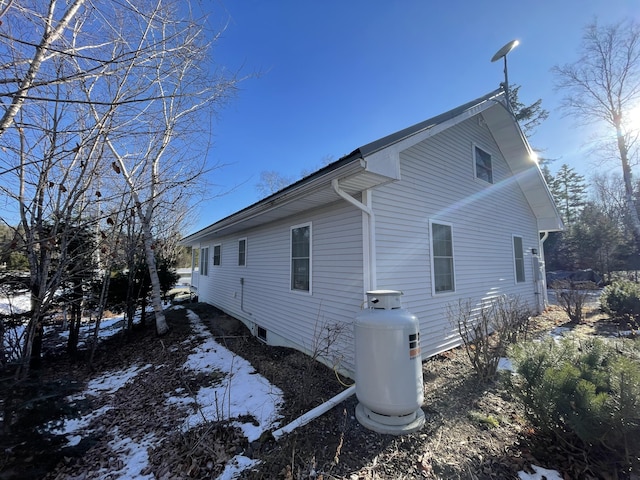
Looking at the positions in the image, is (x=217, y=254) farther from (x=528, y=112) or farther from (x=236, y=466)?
(x=528, y=112)

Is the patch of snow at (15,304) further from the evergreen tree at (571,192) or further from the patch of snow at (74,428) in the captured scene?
the evergreen tree at (571,192)

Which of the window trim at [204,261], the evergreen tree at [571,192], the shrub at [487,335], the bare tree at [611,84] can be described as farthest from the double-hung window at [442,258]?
the evergreen tree at [571,192]

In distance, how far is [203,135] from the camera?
584 centimetres

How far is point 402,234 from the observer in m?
4.92

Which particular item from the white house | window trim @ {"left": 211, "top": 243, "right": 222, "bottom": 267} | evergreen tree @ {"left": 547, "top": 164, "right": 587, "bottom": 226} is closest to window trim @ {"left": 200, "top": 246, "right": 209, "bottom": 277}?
window trim @ {"left": 211, "top": 243, "right": 222, "bottom": 267}

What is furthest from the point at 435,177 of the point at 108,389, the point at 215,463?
the point at 108,389

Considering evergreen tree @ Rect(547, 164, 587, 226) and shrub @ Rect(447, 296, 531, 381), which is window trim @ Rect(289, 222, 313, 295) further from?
evergreen tree @ Rect(547, 164, 587, 226)

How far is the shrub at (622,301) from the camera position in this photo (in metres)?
6.97

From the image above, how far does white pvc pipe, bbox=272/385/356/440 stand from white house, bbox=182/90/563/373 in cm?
89

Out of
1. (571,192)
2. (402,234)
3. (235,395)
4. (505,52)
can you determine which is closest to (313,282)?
(402,234)

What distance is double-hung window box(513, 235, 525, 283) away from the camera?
8.20 m

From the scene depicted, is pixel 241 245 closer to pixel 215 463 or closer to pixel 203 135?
pixel 203 135

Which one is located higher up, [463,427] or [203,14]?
[203,14]

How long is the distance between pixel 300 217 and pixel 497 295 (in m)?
5.46
